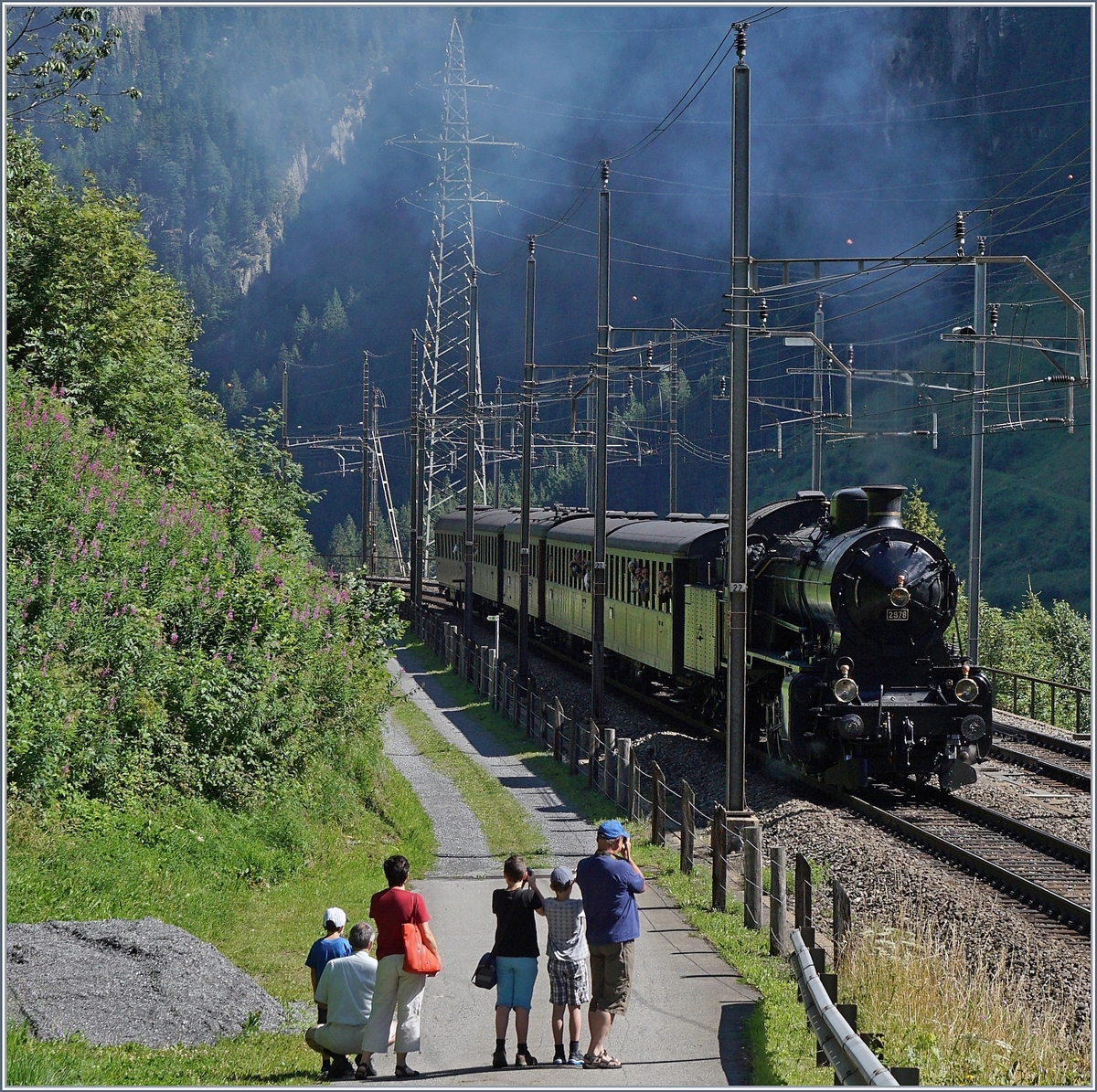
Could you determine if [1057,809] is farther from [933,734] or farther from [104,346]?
[104,346]

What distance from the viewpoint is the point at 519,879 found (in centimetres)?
912

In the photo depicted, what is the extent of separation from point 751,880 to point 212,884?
5.02 metres

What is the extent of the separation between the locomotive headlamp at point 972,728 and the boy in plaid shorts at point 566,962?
10.4 meters

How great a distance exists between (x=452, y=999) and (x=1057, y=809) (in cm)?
1050

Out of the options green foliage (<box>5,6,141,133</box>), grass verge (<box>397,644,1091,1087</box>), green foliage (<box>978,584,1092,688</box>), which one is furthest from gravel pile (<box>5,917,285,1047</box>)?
green foliage (<box>978,584,1092,688</box>)

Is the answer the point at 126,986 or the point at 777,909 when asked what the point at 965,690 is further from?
the point at 126,986

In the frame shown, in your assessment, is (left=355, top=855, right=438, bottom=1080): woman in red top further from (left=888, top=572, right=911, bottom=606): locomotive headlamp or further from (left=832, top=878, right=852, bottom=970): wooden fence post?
(left=888, top=572, right=911, bottom=606): locomotive headlamp

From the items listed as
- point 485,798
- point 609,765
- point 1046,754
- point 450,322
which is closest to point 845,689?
point 609,765

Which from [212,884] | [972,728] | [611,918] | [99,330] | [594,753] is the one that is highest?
[99,330]

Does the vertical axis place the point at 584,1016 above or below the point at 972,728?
below

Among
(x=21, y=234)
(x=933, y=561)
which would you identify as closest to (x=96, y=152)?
(x=21, y=234)

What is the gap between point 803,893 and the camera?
37.8 ft

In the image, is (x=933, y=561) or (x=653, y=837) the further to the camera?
(x=933, y=561)

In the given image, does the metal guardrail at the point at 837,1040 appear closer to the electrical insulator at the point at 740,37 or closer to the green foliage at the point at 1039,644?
the electrical insulator at the point at 740,37
